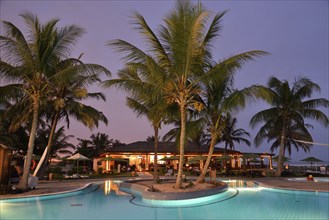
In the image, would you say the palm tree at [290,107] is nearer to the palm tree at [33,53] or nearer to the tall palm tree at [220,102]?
the tall palm tree at [220,102]

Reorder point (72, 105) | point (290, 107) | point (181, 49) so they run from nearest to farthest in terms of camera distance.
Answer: point (181, 49) < point (72, 105) < point (290, 107)

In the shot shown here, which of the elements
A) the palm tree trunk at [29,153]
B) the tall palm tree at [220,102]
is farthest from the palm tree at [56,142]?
the tall palm tree at [220,102]

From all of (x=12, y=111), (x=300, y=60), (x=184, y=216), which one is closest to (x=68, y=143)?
(x=12, y=111)

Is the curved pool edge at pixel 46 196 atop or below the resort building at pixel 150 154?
below

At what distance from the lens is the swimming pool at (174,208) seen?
7.94 meters

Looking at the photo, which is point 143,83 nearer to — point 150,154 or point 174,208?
point 174,208

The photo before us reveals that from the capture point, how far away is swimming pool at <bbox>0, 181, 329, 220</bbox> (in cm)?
794

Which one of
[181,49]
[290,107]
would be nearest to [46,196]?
[181,49]

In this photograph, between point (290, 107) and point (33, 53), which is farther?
point (290, 107)

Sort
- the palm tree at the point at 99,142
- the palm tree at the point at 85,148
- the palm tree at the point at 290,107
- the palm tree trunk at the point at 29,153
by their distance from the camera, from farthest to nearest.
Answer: the palm tree at the point at 99,142 < the palm tree at the point at 85,148 < the palm tree at the point at 290,107 < the palm tree trunk at the point at 29,153

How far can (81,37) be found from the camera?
12.4m

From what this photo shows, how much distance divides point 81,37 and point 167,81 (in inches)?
159

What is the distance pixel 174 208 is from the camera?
919 centimetres

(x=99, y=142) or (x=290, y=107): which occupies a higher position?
Result: (x=290, y=107)
